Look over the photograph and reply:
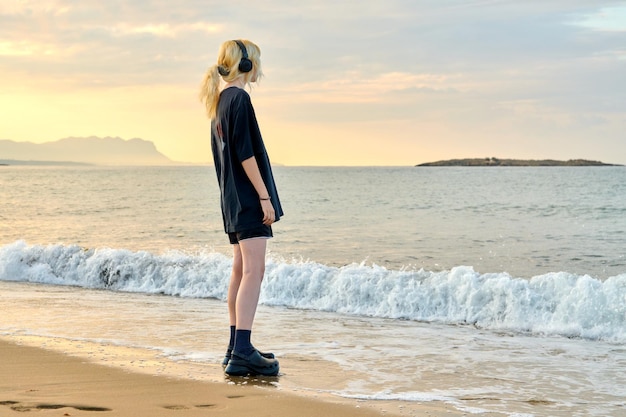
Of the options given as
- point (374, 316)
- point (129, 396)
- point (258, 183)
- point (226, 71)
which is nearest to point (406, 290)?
point (374, 316)

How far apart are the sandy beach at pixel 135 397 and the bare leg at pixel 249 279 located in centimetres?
48

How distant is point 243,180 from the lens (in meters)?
4.88

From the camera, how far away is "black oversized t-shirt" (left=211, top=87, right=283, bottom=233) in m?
4.80

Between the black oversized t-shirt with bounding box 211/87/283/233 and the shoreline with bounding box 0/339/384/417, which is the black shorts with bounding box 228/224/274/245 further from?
the shoreline with bounding box 0/339/384/417

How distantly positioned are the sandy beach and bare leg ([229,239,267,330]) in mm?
478

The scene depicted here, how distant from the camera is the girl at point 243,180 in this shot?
4.80 m

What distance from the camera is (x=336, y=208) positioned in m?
31.1

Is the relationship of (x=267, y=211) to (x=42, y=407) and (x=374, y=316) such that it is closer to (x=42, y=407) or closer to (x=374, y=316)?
(x=42, y=407)

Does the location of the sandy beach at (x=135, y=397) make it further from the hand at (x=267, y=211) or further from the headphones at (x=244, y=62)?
the headphones at (x=244, y=62)

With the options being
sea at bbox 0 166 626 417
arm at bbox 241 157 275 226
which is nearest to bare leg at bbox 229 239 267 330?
arm at bbox 241 157 275 226

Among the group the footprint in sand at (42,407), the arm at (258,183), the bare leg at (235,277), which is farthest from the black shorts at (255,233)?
the footprint in sand at (42,407)

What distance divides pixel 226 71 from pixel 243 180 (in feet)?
2.42

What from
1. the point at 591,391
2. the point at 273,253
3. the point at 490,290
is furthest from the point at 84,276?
the point at 591,391

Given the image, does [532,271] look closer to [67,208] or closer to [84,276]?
[84,276]
